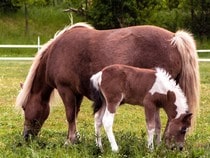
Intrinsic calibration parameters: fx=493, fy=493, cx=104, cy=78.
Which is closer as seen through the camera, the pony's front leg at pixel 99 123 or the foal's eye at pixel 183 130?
the foal's eye at pixel 183 130

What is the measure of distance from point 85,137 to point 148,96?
1.60 m

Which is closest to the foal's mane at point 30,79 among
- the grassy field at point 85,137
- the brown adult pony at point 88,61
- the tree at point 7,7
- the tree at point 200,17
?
the brown adult pony at point 88,61

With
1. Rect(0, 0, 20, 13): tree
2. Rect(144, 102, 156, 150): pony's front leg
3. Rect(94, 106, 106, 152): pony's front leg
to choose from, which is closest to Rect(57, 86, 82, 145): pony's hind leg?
Rect(94, 106, 106, 152): pony's front leg

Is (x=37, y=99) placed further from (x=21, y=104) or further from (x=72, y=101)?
(x=72, y=101)

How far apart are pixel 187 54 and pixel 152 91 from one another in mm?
888

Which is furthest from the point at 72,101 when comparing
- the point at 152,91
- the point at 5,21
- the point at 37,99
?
the point at 5,21

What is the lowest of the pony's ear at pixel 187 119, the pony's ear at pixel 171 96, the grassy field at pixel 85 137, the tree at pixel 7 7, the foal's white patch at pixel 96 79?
the tree at pixel 7 7

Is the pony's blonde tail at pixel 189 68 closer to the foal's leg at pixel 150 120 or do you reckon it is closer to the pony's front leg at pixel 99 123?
the foal's leg at pixel 150 120

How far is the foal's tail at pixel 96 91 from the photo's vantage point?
659 cm

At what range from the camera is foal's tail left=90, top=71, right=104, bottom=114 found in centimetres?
659

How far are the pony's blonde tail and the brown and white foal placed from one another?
0.50 metres

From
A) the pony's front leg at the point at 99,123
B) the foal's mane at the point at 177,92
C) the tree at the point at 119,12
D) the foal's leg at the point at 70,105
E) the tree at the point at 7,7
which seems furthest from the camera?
the tree at the point at 7,7

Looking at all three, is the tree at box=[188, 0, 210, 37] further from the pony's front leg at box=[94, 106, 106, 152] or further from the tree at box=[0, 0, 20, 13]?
the pony's front leg at box=[94, 106, 106, 152]

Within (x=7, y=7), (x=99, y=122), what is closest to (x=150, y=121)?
(x=99, y=122)
